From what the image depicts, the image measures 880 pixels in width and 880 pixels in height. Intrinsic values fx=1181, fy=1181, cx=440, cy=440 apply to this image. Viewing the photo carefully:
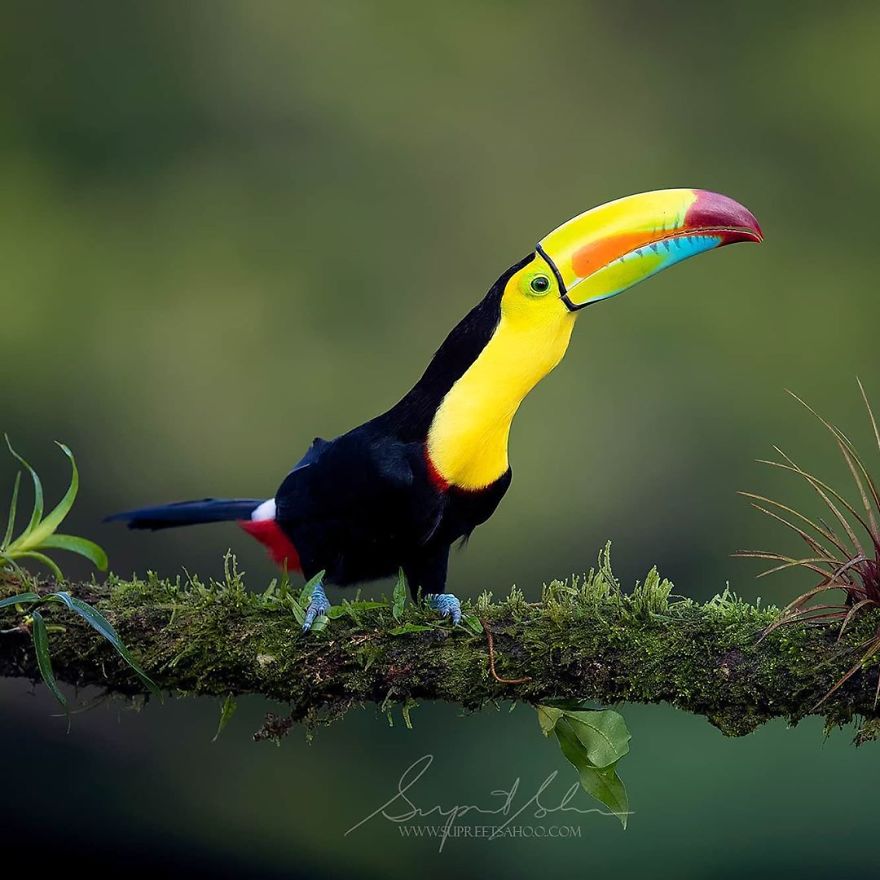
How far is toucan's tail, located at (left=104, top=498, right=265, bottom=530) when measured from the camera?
241 centimetres

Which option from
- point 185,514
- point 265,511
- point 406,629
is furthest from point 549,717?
point 185,514

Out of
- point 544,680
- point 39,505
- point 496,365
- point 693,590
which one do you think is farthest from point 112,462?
point 544,680

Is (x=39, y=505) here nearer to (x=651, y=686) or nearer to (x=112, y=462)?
(x=651, y=686)

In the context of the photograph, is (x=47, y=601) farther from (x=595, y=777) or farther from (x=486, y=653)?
(x=595, y=777)

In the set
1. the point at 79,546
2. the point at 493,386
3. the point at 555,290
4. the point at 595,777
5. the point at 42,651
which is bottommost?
the point at 595,777

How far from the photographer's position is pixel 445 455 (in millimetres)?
2084

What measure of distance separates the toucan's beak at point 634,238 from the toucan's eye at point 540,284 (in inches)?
0.9

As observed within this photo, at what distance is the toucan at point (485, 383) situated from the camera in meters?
2.07

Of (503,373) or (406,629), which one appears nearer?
(406,629)

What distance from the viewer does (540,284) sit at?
81.9 inches

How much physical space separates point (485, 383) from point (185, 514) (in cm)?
73

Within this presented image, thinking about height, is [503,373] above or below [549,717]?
above

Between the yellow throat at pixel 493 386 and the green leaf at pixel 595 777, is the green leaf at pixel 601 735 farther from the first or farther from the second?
the yellow throat at pixel 493 386

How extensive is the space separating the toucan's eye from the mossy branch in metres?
0.53
